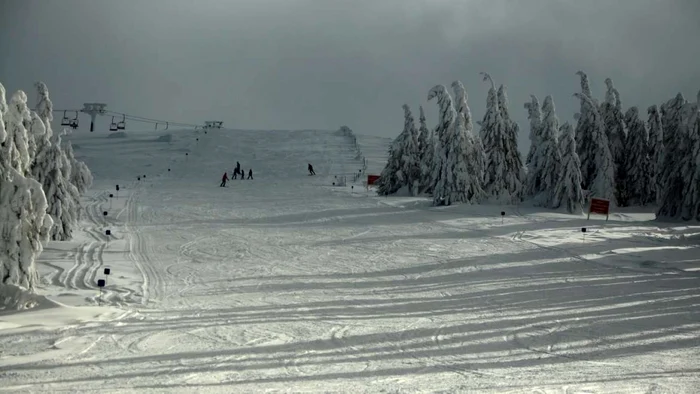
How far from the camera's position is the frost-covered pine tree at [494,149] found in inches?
1649

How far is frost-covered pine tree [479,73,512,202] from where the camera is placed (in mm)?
41875

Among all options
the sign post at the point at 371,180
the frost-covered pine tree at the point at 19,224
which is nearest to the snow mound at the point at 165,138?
the sign post at the point at 371,180

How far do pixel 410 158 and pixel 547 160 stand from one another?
10.6 meters

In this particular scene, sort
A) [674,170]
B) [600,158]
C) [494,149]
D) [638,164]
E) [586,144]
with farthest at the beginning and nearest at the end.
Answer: [638,164] < [586,144] < [600,158] < [494,149] < [674,170]

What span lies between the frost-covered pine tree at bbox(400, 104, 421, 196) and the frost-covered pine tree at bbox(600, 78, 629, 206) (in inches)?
544

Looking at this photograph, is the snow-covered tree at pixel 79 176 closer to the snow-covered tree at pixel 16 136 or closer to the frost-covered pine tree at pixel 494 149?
the snow-covered tree at pixel 16 136

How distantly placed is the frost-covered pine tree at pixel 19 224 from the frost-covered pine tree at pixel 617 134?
133 ft

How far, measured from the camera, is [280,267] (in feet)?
66.4

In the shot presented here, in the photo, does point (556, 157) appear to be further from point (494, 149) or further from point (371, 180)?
point (371, 180)

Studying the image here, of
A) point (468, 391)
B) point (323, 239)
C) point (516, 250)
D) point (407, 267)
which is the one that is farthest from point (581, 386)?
point (323, 239)

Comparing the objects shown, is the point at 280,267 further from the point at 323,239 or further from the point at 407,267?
the point at 323,239

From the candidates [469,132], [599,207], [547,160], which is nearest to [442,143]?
[469,132]

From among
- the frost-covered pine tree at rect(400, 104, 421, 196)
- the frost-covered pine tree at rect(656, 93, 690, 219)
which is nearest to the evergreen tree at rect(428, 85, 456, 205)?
the frost-covered pine tree at rect(400, 104, 421, 196)

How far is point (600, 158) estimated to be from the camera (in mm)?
43812
